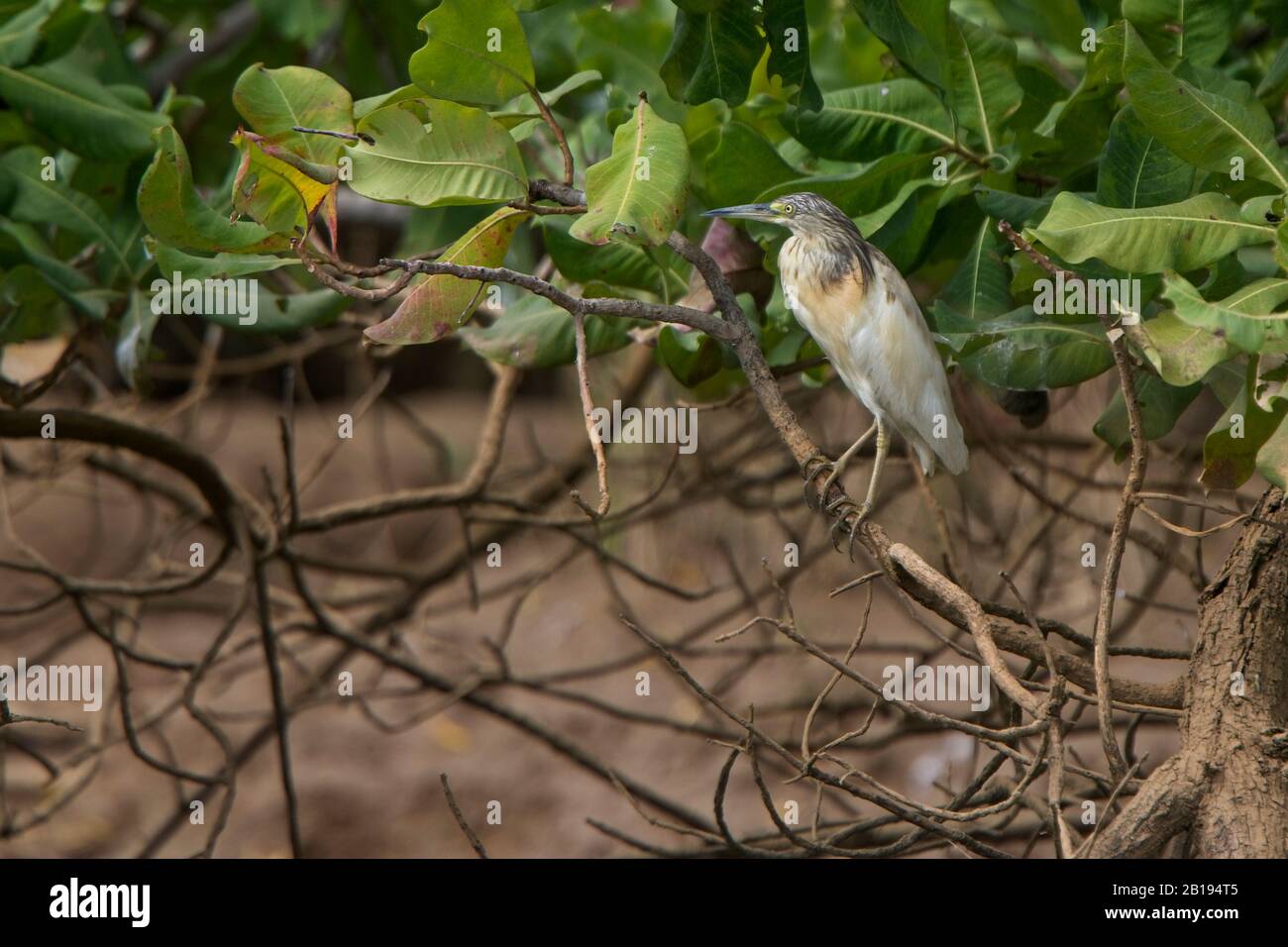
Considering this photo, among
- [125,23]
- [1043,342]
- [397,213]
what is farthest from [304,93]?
[397,213]

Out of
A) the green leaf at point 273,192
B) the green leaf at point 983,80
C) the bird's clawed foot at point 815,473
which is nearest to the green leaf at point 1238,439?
the bird's clawed foot at point 815,473

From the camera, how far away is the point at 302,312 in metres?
2.47

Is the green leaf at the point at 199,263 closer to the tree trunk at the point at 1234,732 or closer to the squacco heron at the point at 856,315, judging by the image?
the squacco heron at the point at 856,315

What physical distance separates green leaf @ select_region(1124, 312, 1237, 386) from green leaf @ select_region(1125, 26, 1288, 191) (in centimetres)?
26

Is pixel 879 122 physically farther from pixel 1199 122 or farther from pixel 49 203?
pixel 49 203

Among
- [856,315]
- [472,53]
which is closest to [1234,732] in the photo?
[856,315]

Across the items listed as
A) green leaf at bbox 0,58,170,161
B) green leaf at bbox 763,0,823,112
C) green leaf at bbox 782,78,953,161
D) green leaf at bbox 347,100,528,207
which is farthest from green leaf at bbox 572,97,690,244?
A: green leaf at bbox 0,58,170,161

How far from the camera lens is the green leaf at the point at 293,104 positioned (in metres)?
1.69

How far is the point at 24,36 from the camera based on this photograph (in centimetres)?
248

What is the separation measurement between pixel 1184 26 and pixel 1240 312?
567 mm

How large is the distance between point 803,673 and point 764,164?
11.7ft

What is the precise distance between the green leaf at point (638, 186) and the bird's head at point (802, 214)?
444 mm

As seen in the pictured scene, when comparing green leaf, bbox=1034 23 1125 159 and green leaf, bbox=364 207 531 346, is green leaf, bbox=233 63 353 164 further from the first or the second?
green leaf, bbox=1034 23 1125 159

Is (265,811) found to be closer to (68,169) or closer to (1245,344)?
(68,169)
